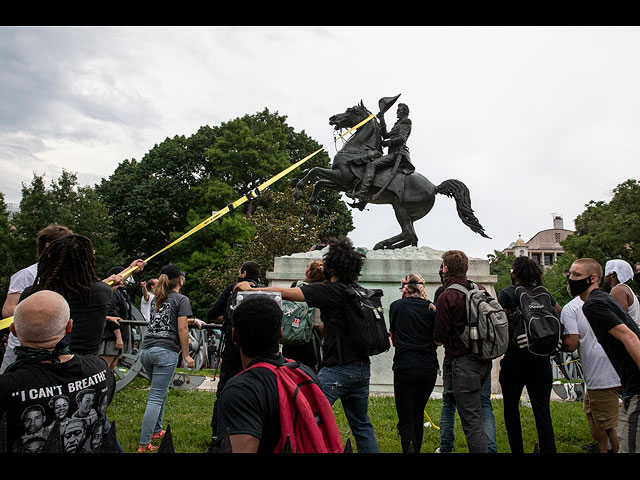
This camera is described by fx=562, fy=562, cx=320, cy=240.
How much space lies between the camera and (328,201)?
31.4 m

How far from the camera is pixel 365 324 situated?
4.34 m

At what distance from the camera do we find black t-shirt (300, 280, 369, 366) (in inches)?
166

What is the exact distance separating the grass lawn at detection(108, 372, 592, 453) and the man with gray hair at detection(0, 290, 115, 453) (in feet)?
9.76

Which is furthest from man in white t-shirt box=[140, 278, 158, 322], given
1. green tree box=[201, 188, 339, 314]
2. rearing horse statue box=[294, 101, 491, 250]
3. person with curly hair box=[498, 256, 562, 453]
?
green tree box=[201, 188, 339, 314]

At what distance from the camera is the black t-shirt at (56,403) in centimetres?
228

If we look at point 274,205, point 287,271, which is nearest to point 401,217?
point 287,271

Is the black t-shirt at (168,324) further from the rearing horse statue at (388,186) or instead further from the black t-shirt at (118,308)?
the rearing horse statue at (388,186)

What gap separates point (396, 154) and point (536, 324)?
688 cm

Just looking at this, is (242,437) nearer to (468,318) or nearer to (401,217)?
(468,318)

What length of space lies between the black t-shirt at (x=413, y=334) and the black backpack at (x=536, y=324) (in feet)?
2.29

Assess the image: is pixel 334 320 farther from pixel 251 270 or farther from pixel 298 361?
pixel 251 270

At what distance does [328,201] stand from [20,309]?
29.1m

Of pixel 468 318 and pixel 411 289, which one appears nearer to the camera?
pixel 468 318

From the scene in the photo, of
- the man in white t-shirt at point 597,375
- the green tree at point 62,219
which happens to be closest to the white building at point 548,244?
the green tree at point 62,219
